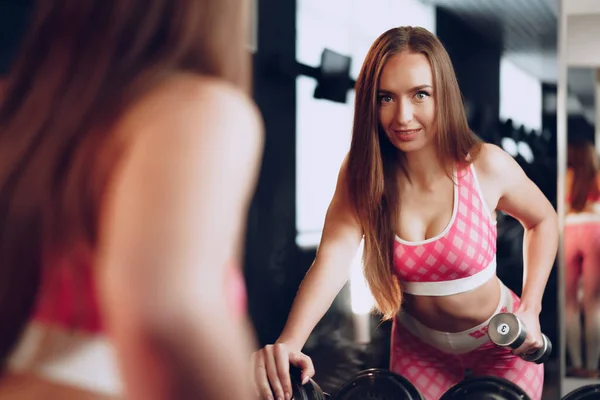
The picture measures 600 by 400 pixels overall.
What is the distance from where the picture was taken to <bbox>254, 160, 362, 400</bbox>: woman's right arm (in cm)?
163

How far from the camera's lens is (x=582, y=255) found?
292 cm

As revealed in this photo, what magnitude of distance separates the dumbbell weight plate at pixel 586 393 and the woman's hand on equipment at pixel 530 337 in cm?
21

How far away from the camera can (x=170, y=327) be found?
0.50 meters

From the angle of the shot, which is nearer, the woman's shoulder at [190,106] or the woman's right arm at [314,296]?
the woman's shoulder at [190,106]

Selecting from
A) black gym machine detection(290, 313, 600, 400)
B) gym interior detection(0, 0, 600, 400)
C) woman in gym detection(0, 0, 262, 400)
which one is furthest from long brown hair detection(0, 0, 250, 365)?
gym interior detection(0, 0, 600, 400)

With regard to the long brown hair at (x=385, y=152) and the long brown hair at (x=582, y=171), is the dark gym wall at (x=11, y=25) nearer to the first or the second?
the long brown hair at (x=385, y=152)

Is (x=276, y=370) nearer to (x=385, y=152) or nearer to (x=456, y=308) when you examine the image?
(x=456, y=308)

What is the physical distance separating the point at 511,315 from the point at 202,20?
4.88 ft

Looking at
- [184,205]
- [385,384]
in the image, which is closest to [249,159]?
[184,205]

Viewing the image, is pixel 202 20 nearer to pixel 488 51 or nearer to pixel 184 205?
pixel 184 205

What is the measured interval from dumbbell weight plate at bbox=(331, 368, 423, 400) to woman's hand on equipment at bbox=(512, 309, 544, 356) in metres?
0.35

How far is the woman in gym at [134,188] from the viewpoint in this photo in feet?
1.67

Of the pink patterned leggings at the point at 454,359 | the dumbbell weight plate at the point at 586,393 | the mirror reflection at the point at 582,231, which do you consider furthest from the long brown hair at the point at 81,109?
the mirror reflection at the point at 582,231

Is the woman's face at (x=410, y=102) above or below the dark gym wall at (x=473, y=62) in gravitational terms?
below
